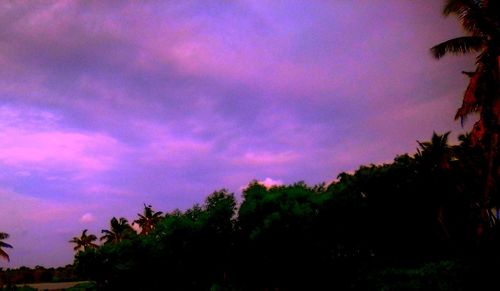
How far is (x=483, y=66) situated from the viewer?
22891 mm

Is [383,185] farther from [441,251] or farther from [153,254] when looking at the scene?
[153,254]

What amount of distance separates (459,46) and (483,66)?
172 centimetres

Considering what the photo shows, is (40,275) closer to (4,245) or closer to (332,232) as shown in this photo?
(4,245)

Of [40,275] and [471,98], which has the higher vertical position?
[471,98]

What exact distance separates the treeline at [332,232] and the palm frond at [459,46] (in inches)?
231

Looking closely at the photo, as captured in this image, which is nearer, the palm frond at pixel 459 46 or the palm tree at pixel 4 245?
the palm frond at pixel 459 46

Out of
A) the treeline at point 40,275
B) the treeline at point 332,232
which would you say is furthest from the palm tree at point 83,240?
the treeline at point 332,232

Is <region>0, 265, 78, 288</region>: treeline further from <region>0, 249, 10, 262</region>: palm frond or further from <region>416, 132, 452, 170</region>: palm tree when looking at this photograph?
<region>416, 132, 452, 170</region>: palm tree

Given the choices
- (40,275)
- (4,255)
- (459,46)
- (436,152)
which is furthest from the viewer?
(40,275)

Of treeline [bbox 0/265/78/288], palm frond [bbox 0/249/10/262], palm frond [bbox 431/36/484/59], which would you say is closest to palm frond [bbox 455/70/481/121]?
palm frond [bbox 431/36/484/59]

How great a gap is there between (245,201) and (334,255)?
A: 5977 millimetres

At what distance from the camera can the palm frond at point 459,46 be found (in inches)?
933

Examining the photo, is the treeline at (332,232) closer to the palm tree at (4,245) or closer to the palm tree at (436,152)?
the palm tree at (436,152)

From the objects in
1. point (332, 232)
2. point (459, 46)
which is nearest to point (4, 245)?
point (332, 232)
